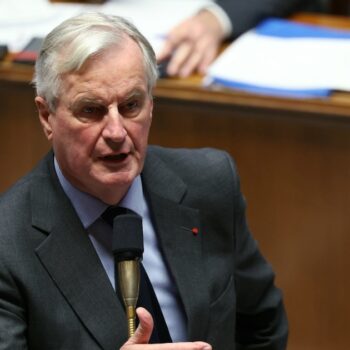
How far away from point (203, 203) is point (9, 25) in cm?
103

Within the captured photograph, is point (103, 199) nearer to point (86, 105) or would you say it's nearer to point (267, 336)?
point (86, 105)

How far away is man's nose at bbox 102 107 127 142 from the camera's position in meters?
1.28

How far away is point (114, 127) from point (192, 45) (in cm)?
91

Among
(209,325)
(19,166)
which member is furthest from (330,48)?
(209,325)

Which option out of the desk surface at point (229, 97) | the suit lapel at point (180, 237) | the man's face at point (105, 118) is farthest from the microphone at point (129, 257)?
the desk surface at point (229, 97)

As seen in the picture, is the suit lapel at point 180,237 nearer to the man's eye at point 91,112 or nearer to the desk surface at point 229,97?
the man's eye at point 91,112

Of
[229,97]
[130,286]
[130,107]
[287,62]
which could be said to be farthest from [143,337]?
[287,62]

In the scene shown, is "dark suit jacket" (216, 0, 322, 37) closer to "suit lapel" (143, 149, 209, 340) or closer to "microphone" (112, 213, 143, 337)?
"suit lapel" (143, 149, 209, 340)

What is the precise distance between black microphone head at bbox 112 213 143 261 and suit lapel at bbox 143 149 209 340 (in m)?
0.21

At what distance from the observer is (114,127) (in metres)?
1.28

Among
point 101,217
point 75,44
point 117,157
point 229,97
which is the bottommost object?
point 229,97

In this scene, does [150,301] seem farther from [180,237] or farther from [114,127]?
[114,127]

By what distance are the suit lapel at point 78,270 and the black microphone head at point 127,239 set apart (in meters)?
0.14

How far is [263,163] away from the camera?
2.06 m
